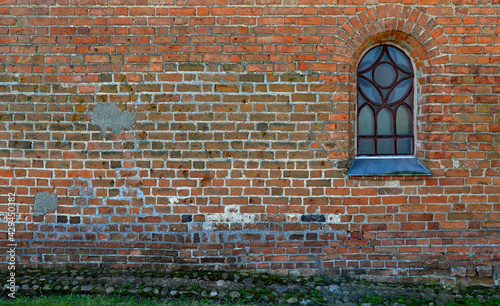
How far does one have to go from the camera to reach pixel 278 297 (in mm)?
3098

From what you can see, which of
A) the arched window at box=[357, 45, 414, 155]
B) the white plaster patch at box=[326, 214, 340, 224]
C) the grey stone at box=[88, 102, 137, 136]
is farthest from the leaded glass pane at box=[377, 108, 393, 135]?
the grey stone at box=[88, 102, 137, 136]

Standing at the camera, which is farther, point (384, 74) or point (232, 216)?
point (384, 74)

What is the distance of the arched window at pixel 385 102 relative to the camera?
11.8 ft

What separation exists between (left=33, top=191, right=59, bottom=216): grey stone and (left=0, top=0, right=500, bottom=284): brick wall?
0.01 meters

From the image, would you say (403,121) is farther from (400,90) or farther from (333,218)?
(333,218)

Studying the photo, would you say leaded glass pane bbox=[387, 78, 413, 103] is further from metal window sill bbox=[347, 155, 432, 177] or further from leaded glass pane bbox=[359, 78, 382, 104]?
metal window sill bbox=[347, 155, 432, 177]

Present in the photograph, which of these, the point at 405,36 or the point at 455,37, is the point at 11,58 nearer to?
the point at 405,36

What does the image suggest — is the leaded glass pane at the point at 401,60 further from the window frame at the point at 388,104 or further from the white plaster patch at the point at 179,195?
the white plaster patch at the point at 179,195

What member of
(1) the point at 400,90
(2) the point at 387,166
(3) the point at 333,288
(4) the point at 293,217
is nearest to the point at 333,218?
(4) the point at 293,217

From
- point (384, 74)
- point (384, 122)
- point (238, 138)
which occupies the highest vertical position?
point (384, 74)

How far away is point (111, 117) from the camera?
3.41 metres

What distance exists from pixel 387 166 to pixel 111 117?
120 inches

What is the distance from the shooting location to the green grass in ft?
9.83

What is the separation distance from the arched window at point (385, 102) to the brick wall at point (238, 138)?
0.61 feet
